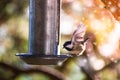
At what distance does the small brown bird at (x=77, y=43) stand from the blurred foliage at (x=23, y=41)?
0.15ft

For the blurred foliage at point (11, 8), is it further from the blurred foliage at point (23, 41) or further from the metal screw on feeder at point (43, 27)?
the metal screw on feeder at point (43, 27)

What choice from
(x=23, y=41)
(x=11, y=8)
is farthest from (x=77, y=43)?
(x=11, y=8)

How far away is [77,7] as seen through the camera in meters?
2.75

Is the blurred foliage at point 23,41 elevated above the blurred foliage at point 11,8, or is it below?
below

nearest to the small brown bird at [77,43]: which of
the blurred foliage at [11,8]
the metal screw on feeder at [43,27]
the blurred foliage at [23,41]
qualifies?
the blurred foliage at [23,41]

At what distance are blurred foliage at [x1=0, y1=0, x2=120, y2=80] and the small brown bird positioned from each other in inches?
1.8

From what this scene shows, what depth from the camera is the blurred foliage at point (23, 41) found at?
2762 millimetres

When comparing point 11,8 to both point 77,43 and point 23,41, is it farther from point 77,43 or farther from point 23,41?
point 77,43

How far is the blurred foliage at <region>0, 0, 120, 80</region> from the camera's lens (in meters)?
2.76

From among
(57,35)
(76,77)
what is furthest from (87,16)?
(57,35)

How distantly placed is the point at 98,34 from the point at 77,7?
10.7 inches

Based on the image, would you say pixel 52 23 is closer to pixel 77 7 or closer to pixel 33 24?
pixel 33 24

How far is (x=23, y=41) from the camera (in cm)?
277

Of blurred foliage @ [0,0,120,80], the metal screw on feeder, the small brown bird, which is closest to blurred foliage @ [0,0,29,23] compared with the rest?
blurred foliage @ [0,0,120,80]
